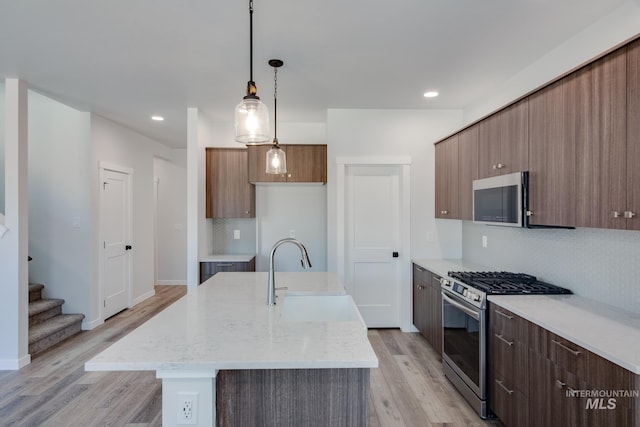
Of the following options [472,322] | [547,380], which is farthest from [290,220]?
[547,380]

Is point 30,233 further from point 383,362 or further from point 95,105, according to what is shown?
point 383,362

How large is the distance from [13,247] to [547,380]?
4.27m

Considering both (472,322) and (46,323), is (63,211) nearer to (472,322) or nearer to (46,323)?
(46,323)

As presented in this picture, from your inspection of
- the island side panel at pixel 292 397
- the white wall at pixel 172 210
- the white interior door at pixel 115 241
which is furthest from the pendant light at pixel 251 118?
the white wall at pixel 172 210

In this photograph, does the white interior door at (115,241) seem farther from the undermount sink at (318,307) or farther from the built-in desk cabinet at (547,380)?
the built-in desk cabinet at (547,380)

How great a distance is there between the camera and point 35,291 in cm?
409

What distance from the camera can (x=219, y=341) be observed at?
4.75 ft

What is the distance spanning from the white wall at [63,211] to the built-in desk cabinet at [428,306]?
13.0ft

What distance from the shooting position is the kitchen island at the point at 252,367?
1267 millimetres

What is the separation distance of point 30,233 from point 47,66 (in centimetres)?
237

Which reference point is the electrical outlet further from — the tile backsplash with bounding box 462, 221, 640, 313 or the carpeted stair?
the carpeted stair

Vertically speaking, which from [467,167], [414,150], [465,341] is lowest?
[465,341]

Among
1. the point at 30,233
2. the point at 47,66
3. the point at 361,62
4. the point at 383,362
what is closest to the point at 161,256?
the point at 30,233
